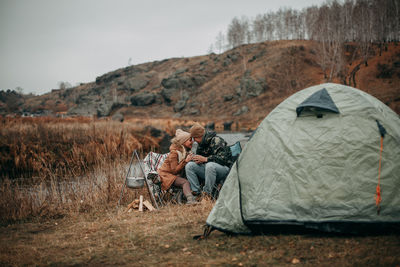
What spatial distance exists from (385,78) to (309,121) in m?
36.8

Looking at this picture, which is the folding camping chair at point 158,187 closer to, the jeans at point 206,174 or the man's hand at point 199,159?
the jeans at point 206,174

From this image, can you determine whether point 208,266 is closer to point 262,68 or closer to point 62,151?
point 62,151

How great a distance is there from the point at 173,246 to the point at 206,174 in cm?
215

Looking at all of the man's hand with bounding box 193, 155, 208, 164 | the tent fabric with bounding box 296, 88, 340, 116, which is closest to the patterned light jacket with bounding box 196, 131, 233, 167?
the man's hand with bounding box 193, 155, 208, 164

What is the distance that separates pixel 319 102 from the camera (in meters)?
4.21

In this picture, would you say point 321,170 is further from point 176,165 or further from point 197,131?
point 176,165

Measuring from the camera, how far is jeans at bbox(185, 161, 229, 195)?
594 centimetres

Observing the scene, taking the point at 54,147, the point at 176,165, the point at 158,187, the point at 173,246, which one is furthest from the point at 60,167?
the point at 54,147

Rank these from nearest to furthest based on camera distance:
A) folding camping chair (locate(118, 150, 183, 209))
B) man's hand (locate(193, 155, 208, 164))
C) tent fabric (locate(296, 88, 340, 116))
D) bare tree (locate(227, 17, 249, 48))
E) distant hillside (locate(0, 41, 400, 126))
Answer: tent fabric (locate(296, 88, 340, 116))
folding camping chair (locate(118, 150, 183, 209))
man's hand (locate(193, 155, 208, 164))
distant hillside (locate(0, 41, 400, 126))
bare tree (locate(227, 17, 249, 48))

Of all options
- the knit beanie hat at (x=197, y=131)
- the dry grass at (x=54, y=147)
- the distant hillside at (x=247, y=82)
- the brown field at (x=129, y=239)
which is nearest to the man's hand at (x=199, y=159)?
the knit beanie hat at (x=197, y=131)

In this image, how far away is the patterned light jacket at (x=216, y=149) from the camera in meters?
6.09

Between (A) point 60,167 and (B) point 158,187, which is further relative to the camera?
(A) point 60,167

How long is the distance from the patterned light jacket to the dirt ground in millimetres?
1132

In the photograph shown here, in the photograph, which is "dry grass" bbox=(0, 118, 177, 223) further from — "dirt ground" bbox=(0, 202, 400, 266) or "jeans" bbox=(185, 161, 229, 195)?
"jeans" bbox=(185, 161, 229, 195)
